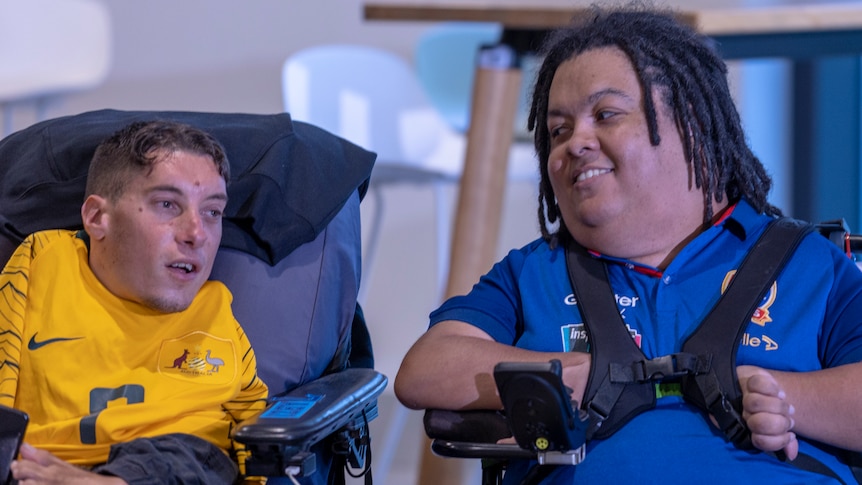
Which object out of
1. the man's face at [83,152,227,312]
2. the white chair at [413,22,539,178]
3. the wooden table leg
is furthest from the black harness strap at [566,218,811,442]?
the white chair at [413,22,539,178]

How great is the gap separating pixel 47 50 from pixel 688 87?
91.3 inches

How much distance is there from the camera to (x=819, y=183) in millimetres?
4344

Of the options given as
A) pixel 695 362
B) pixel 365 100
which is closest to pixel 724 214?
pixel 695 362

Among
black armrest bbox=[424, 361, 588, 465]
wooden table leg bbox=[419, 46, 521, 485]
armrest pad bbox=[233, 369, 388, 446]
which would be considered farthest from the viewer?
wooden table leg bbox=[419, 46, 521, 485]

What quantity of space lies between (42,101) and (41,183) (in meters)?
1.70

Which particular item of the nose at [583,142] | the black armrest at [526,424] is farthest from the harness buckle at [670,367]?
the nose at [583,142]

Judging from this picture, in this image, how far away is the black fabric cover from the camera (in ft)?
6.12

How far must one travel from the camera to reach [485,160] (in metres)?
2.76

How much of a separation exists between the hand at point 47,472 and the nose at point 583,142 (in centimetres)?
78

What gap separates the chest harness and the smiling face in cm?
11

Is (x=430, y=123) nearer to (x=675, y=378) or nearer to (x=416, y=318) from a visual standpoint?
(x=416, y=318)

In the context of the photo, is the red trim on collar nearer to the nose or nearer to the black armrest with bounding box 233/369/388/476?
the nose

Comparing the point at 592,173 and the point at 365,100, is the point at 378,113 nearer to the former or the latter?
the point at 365,100

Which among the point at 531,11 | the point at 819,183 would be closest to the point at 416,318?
the point at 819,183
